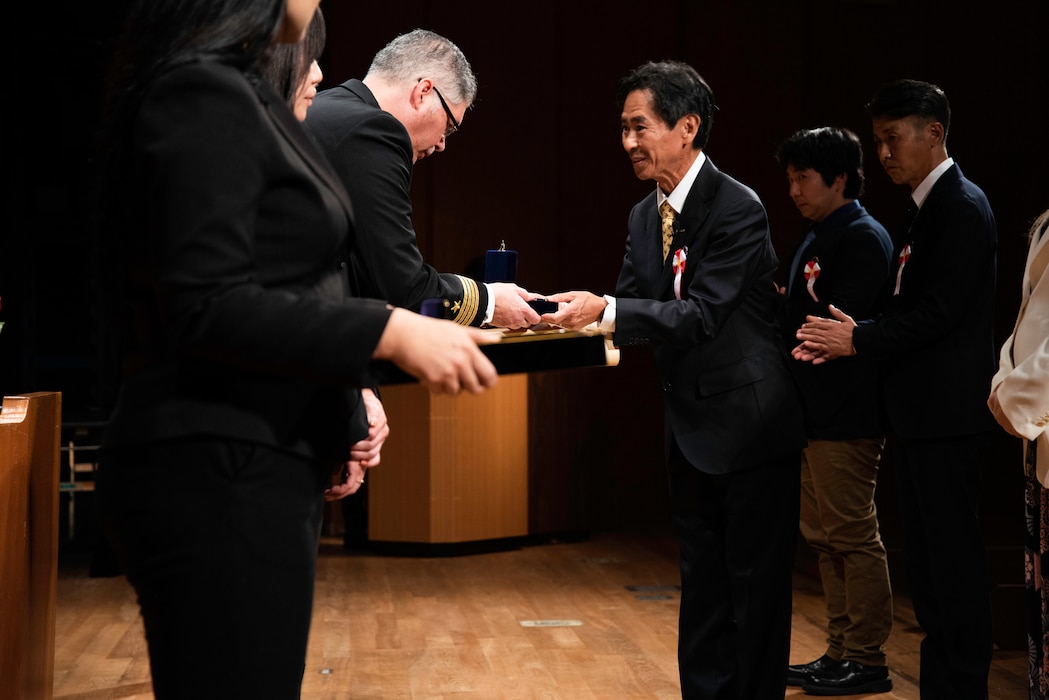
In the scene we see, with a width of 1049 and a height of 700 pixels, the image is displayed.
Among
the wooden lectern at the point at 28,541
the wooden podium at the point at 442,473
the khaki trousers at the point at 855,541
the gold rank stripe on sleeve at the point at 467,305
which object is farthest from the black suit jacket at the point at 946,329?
the wooden podium at the point at 442,473

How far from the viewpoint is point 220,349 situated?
109 cm

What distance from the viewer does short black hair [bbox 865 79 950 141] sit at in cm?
304

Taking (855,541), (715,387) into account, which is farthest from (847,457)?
(715,387)

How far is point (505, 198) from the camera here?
20.2 ft

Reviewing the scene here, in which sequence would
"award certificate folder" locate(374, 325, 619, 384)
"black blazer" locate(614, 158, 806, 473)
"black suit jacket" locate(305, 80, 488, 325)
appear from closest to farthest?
"award certificate folder" locate(374, 325, 619, 384), "black suit jacket" locate(305, 80, 488, 325), "black blazer" locate(614, 158, 806, 473)

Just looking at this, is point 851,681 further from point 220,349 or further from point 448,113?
point 220,349

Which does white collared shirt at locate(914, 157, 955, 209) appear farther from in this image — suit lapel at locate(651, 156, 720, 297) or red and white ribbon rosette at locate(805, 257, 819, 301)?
suit lapel at locate(651, 156, 720, 297)

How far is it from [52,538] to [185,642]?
1438 millimetres

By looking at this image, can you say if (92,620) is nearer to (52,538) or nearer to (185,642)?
(52,538)

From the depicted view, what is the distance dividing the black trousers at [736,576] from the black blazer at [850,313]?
76 centimetres

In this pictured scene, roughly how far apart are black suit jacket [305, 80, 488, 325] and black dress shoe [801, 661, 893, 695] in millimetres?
1865

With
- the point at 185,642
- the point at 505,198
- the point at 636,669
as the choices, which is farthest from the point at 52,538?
the point at 505,198

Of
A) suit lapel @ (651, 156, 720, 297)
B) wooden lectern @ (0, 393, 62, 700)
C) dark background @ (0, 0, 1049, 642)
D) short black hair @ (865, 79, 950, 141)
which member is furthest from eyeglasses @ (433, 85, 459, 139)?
dark background @ (0, 0, 1049, 642)

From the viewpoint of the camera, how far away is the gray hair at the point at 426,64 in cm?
241
